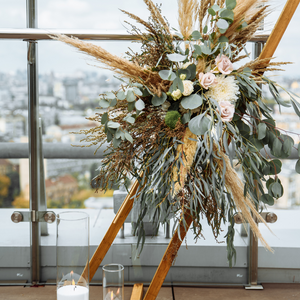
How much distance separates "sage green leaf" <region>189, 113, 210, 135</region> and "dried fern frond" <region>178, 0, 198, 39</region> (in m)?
0.29

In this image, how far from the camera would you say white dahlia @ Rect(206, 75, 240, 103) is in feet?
3.44

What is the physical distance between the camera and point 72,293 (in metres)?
1.10

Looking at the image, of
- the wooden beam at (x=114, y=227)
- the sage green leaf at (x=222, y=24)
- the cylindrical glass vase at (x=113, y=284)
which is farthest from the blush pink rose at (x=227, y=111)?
the cylindrical glass vase at (x=113, y=284)

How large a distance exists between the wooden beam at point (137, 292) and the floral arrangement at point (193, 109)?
0.59 metres

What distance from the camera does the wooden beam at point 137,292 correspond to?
154 centimetres

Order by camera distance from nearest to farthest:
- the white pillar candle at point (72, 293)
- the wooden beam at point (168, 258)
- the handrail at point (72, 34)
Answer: the white pillar candle at point (72, 293), the wooden beam at point (168, 258), the handrail at point (72, 34)

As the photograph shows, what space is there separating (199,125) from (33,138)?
1024 mm

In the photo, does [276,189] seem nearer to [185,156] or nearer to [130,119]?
[185,156]

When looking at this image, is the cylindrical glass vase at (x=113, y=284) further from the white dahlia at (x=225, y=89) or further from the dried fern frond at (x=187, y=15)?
the dried fern frond at (x=187, y=15)

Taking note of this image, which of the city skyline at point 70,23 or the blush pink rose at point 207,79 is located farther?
the city skyline at point 70,23

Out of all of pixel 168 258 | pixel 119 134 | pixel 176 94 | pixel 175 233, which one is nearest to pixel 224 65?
pixel 176 94

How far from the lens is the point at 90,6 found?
1.71 metres

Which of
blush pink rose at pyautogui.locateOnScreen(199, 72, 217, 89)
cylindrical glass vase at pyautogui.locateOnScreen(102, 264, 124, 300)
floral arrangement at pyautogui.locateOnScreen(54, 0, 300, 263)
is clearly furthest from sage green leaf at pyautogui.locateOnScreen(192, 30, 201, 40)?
cylindrical glass vase at pyautogui.locateOnScreen(102, 264, 124, 300)

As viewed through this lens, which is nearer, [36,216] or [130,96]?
[130,96]
